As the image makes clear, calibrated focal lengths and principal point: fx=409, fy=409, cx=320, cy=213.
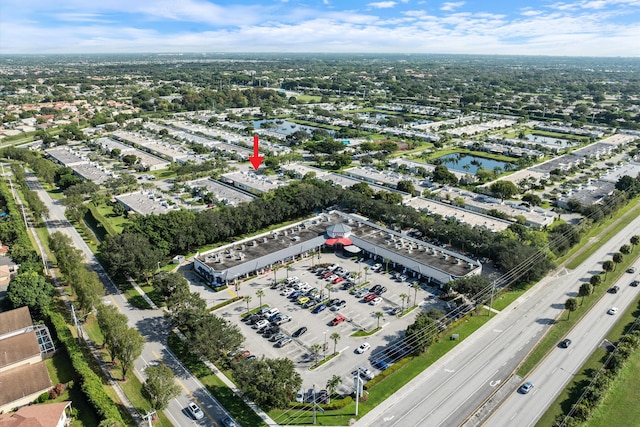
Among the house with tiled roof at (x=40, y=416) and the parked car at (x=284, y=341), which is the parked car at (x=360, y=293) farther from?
the house with tiled roof at (x=40, y=416)

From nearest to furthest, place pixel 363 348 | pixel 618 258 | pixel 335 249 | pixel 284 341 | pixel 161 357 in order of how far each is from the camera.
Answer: pixel 161 357 → pixel 363 348 → pixel 284 341 → pixel 618 258 → pixel 335 249

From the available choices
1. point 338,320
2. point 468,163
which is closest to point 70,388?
point 338,320

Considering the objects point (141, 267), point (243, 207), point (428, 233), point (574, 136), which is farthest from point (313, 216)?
point (574, 136)

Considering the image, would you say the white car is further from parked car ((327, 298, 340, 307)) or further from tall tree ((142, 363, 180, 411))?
tall tree ((142, 363, 180, 411))

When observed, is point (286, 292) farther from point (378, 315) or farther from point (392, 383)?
point (392, 383)

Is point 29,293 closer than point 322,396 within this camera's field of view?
No

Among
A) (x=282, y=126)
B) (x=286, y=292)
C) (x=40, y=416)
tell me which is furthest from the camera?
(x=282, y=126)
